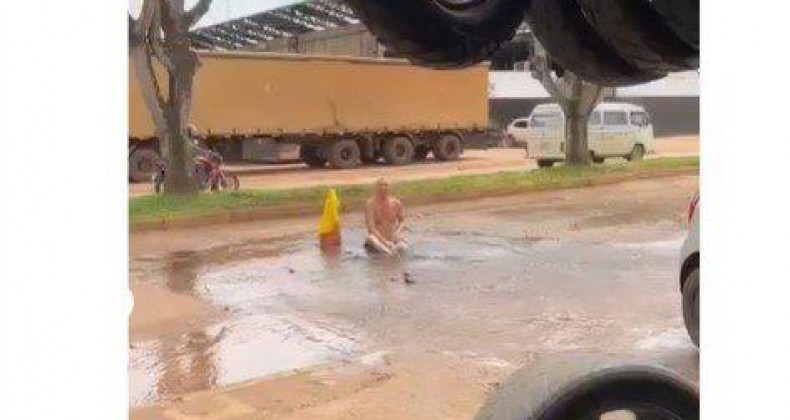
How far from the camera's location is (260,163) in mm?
22328

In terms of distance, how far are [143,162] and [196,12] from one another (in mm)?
5498

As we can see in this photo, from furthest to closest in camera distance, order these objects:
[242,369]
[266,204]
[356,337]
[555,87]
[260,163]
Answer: [260,163] < [555,87] < [266,204] < [356,337] < [242,369]

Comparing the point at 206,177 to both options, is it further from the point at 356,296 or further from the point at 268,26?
the point at 268,26

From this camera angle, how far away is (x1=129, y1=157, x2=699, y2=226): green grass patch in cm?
1270

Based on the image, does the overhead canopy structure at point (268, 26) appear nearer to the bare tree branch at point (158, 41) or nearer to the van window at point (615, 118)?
the van window at point (615, 118)

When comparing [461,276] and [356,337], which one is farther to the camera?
[461,276]

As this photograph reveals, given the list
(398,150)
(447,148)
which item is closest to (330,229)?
(398,150)

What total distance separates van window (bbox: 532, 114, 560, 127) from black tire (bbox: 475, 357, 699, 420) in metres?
19.1

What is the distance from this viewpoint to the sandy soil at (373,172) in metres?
18.6

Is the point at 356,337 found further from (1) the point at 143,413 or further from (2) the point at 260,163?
(2) the point at 260,163

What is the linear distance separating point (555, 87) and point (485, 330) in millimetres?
13094

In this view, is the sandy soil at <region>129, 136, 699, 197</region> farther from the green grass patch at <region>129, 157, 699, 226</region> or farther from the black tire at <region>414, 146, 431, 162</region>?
the green grass patch at <region>129, 157, 699, 226</region>
